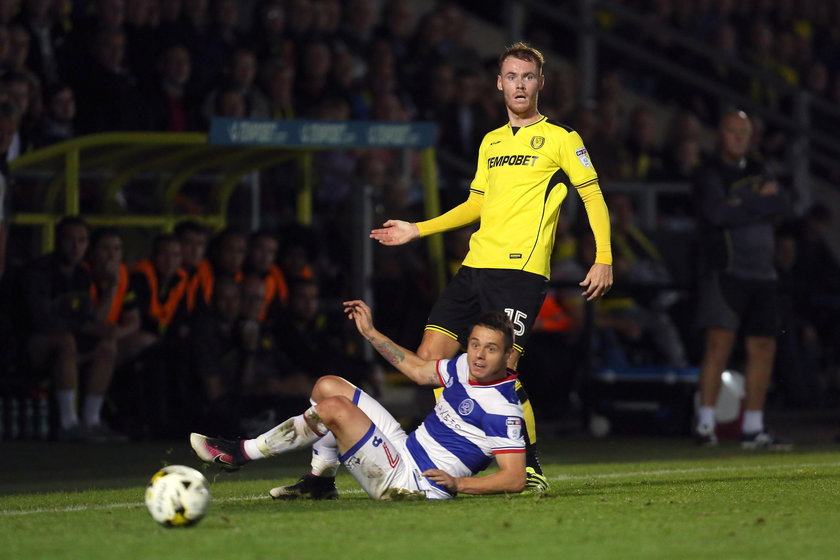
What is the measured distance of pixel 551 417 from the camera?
13461 mm

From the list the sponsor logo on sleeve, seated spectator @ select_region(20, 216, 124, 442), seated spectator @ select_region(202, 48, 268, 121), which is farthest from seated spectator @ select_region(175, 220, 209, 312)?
the sponsor logo on sleeve

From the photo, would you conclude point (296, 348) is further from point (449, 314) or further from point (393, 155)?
point (449, 314)

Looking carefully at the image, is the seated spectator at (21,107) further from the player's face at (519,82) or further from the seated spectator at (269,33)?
the player's face at (519,82)

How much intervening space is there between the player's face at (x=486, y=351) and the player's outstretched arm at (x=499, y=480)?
0.37m

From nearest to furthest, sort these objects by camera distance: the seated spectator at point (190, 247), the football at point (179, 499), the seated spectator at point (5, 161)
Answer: the football at point (179, 499) → the seated spectator at point (5, 161) → the seated spectator at point (190, 247)

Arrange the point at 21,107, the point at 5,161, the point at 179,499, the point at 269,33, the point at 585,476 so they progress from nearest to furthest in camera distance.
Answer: the point at 179,499, the point at 585,476, the point at 5,161, the point at 21,107, the point at 269,33

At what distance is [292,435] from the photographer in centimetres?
693

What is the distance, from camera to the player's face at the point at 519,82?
24.7 ft

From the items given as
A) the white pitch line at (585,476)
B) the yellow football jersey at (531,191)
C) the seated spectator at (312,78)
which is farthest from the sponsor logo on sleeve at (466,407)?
the seated spectator at (312,78)

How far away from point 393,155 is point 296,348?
10.0 ft

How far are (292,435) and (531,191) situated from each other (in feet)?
5.62

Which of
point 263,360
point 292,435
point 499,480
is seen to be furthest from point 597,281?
point 263,360

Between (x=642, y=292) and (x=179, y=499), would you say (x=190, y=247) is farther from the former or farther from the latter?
(x=179, y=499)

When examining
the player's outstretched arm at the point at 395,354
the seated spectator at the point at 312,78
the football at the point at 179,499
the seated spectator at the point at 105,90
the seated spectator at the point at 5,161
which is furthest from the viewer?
the seated spectator at the point at 312,78
